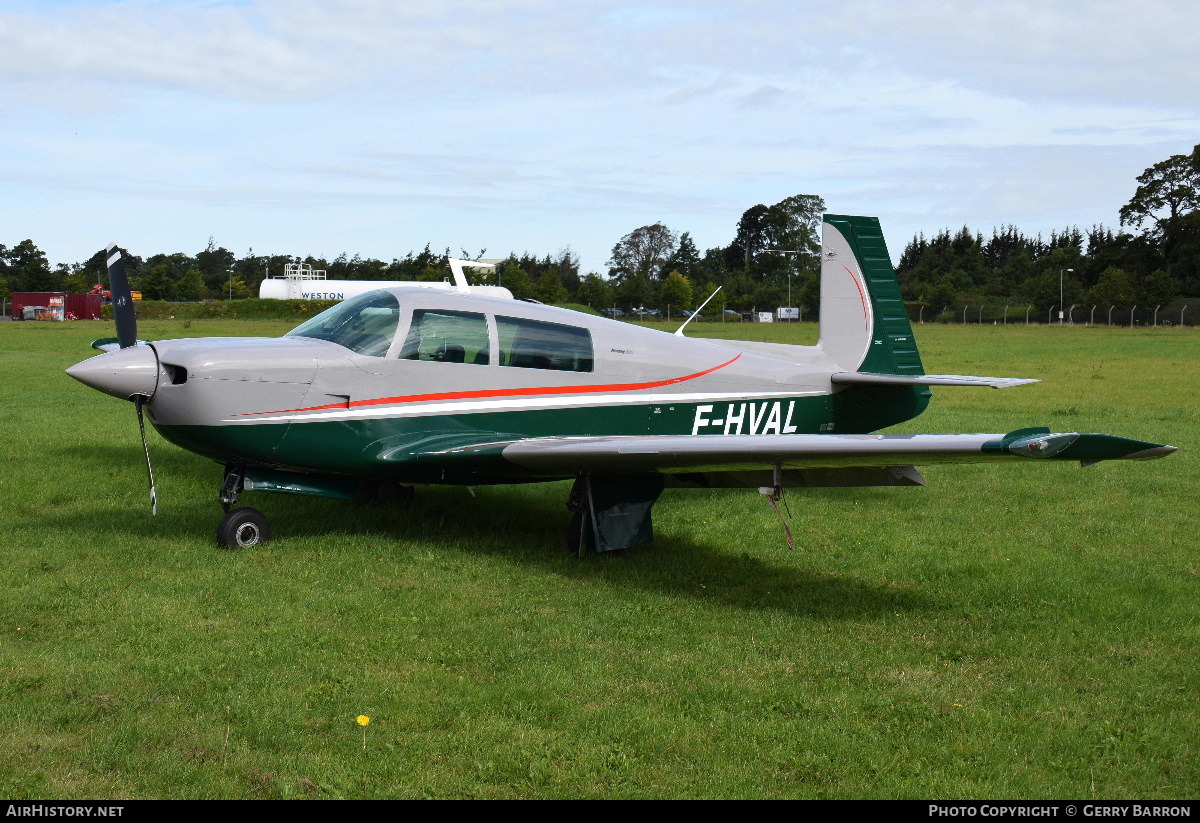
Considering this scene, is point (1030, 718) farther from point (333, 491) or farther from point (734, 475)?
point (333, 491)

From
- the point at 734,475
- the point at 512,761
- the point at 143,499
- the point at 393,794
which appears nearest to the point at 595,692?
the point at 512,761

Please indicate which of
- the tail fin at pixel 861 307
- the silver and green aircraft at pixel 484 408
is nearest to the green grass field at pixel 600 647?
the silver and green aircraft at pixel 484 408

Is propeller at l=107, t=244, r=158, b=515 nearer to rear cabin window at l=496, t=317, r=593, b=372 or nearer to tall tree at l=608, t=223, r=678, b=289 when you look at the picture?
rear cabin window at l=496, t=317, r=593, b=372

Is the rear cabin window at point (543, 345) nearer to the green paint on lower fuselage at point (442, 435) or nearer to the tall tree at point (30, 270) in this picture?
the green paint on lower fuselage at point (442, 435)

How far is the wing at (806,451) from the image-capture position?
16.1 ft

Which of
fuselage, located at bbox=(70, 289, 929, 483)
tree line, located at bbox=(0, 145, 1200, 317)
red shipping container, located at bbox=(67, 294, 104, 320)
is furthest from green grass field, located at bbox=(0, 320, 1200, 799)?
red shipping container, located at bbox=(67, 294, 104, 320)

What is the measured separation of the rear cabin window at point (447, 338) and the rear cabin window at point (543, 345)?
0.55 ft

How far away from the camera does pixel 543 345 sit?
8102 millimetres

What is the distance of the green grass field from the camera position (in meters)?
3.99

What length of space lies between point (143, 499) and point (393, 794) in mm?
6222

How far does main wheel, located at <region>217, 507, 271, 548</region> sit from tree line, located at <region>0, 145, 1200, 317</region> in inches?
1953

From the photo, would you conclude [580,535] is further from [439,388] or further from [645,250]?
[645,250]
